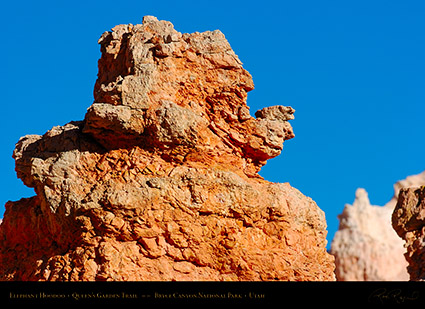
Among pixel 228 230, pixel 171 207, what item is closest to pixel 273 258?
pixel 228 230

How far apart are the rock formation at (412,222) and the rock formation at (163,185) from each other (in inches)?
96.6

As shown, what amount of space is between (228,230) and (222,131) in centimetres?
240

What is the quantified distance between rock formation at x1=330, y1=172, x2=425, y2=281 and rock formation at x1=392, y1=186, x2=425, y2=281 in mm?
13929

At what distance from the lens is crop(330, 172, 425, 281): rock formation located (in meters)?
35.0

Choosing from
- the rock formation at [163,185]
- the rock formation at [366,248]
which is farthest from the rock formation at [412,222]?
the rock formation at [366,248]

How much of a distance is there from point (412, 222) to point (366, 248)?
633 inches

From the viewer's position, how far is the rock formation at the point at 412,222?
20.0 metres
